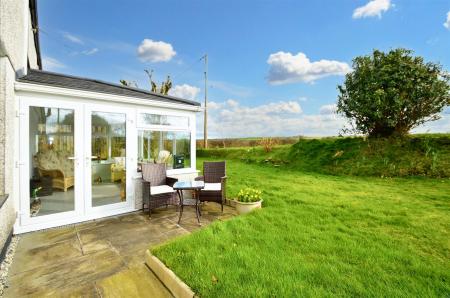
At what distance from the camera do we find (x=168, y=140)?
5473 mm

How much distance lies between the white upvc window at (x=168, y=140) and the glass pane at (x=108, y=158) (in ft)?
1.29

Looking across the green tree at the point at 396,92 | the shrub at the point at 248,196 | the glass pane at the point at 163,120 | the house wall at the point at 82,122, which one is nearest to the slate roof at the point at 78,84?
the house wall at the point at 82,122

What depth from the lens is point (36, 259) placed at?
2.87 meters

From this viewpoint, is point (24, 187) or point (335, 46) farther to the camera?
point (335, 46)

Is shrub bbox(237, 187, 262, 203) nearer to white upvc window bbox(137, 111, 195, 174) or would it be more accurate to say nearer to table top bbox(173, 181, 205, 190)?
table top bbox(173, 181, 205, 190)

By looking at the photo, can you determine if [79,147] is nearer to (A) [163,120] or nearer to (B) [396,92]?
(A) [163,120]

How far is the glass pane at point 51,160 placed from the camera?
→ 3.76 m

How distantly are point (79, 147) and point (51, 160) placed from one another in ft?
1.59

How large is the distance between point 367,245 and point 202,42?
16248 millimetres

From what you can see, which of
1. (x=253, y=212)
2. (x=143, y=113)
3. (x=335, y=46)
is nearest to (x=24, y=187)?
(x=143, y=113)

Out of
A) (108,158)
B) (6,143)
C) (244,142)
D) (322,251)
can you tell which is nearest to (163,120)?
(108,158)

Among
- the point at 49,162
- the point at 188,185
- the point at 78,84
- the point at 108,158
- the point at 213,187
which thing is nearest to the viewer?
the point at 49,162

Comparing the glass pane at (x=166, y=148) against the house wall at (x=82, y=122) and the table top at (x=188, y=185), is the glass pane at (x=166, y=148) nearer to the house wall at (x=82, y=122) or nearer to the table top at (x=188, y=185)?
the house wall at (x=82, y=122)

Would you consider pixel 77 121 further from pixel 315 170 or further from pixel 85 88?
pixel 315 170
